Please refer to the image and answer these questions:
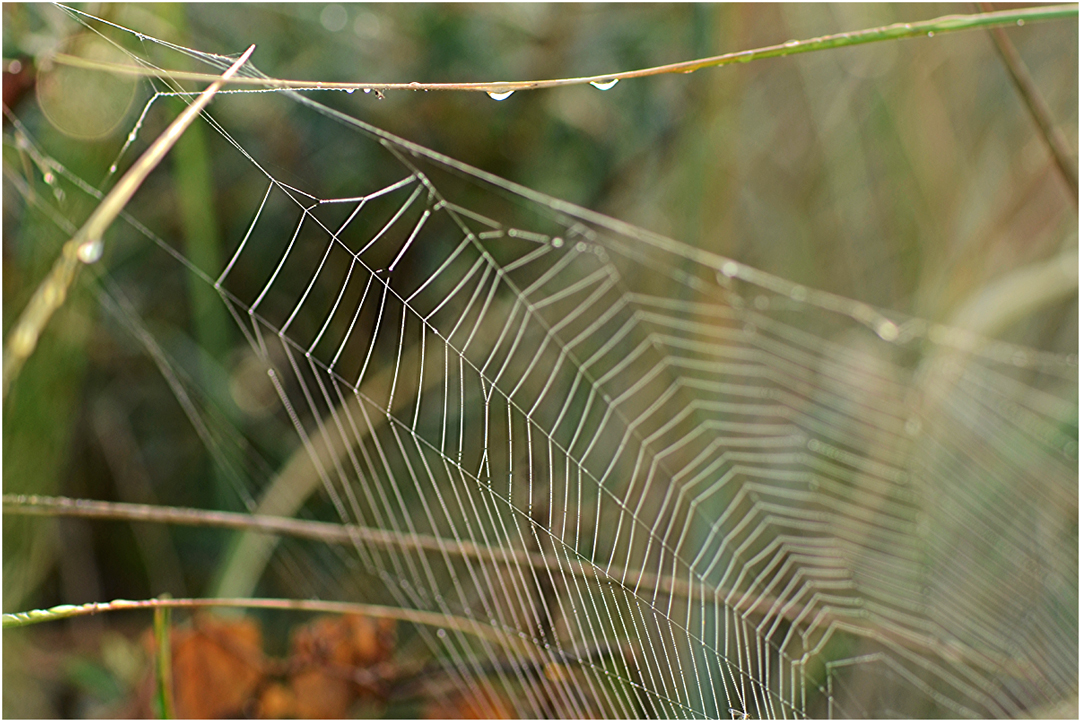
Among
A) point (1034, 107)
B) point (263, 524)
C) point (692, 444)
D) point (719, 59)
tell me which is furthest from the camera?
point (692, 444)

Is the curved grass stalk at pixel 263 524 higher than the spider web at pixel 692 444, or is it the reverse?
the spider web at pixel 692 444

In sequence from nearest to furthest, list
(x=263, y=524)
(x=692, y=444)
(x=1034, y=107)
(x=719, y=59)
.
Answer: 1. (x=719, y=59)
2. (x=263, y=524)
3. (x=1034, y=107)
4. (x=692, y=444)

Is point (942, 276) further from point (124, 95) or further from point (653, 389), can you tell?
point (124, 95)

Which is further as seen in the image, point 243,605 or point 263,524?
point 263,524

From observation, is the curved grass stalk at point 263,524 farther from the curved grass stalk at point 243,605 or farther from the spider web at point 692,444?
the spider web at point 692,444

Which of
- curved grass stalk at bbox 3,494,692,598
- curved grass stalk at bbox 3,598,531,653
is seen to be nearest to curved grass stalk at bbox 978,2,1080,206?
curved grass stalk at bbox 3,494,692,598

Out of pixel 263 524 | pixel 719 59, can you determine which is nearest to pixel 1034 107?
pixel 719 59

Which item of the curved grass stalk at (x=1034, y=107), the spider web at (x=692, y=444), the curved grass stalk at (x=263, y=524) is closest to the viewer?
the curved grass stalk at (x=263, y=524)

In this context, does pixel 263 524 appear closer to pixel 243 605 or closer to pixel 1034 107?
pixel 243 605

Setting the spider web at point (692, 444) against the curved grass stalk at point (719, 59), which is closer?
the curved grass stalk at point (719, 59)

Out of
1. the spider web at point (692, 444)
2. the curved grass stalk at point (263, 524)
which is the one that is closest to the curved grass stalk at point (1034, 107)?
the spider web at point (692, 444)
